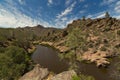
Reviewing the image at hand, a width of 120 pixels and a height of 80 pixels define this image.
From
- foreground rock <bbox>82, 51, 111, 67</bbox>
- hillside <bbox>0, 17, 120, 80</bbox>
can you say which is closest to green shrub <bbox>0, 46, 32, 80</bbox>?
hillside <bbox>0, 17, 120, 80</bbox>

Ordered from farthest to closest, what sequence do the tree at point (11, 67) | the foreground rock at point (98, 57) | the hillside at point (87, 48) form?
the foreground rock at point (98, 57) → the hillside at point (87, 48) → the tree at point (11, 67)

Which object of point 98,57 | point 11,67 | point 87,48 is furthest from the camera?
point 87,48

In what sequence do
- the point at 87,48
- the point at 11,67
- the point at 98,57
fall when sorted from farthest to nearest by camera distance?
the point at 87,48 < the point at 98,57 < the point at 11,67

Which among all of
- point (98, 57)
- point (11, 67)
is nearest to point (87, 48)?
point (98, 57)

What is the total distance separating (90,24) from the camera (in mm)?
144750

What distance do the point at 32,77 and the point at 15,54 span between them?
23.3 meters

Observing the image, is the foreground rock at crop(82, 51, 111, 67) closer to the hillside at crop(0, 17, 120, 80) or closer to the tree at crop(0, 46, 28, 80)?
the hillside at crop(0, 17, 120, 80)

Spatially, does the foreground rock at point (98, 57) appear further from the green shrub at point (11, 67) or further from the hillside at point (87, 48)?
the green shrub at point (11, 67)

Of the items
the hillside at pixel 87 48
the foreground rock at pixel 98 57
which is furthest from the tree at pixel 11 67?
the foreground rock at pixel 98 57

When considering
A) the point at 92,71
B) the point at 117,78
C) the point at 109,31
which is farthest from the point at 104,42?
the point at 117,78

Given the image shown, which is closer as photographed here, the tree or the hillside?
the tree

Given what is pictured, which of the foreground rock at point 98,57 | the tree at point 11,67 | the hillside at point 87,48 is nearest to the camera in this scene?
the tree at point 11,67

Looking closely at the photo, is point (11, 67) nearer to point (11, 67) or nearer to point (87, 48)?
point (11, 67)

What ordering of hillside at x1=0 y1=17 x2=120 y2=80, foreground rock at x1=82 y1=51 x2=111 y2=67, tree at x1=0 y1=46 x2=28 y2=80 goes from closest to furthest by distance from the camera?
tree at x1=0 y1=46 x2=28 y2=80, hillside at x1=0 y1=17 x2=120 y2=80, foreground rock at x1=82 y1=51 x2=111 y2=67
